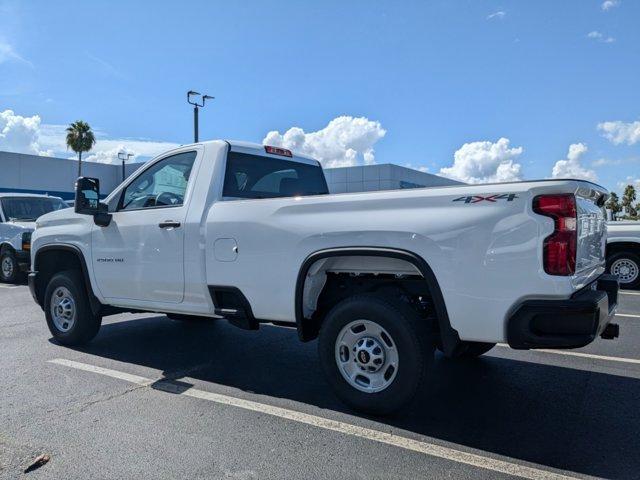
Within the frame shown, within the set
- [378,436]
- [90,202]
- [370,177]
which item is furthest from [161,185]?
[370,177]

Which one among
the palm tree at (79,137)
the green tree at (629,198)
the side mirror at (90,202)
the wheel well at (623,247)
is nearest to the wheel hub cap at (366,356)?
the side mirror at (90,202)

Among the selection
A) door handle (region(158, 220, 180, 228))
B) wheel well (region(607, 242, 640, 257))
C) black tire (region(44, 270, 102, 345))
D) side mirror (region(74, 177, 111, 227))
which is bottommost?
black tire (region(44, 270, 102, 345))

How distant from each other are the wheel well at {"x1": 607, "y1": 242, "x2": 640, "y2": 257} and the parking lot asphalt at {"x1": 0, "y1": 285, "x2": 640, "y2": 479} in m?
5.19

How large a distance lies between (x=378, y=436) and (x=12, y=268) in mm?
10663

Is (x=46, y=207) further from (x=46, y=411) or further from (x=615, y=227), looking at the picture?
(x=615, y=227)

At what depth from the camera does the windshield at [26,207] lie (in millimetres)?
11508

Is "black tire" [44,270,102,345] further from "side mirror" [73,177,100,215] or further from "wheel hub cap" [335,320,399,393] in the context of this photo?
"wheel hub cap" [335,320,399,393]

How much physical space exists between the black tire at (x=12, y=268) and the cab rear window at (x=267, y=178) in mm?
8544

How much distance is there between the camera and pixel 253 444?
327cm

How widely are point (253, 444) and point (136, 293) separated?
2388 millimetres

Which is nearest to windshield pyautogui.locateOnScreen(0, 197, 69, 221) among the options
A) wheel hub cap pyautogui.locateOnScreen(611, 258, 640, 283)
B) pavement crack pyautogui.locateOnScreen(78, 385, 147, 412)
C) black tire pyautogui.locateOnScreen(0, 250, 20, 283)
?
black tire pyautogui.locateOnScreen(0, 250, 20, 283)

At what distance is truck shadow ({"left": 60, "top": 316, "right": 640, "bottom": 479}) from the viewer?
3205 millimetres

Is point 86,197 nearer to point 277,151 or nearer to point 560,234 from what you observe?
point 277,151

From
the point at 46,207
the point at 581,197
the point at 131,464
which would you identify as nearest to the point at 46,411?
the point at 131,464
